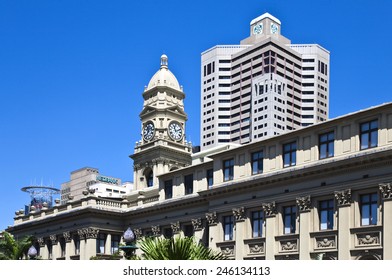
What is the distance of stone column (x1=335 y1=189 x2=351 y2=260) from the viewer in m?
45.7

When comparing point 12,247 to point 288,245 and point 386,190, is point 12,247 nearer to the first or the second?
point 288,245

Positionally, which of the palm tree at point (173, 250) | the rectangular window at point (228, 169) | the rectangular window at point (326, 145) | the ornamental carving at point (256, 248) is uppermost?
the rectangular window at point (326, 145)

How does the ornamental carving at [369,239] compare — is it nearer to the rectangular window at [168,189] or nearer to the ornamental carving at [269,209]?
the ornamental carving at [269,209]

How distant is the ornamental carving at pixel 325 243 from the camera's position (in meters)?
47.3

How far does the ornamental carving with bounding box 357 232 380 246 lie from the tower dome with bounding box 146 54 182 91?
51.6m

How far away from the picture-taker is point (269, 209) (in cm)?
5291

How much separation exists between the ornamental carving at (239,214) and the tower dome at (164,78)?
3900 cm

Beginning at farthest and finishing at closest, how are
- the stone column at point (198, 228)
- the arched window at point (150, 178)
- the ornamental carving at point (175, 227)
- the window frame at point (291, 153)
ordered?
the arched window at point (150, 178)
the ornamental carving at point (175, 227)
the stone column at point (198, 228)
the window frame at point (291, 153)

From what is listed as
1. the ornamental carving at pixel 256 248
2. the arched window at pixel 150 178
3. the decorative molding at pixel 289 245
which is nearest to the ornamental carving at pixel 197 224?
the ornamental carving at pixel 256 248

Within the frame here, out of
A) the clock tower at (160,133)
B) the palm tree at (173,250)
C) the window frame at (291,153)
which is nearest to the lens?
the palm tree at (173,250)

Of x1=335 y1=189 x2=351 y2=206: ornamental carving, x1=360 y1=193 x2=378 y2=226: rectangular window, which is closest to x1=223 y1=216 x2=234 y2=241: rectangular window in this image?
x1=335 y1=189 x2=351 y2=206: ornamental carving

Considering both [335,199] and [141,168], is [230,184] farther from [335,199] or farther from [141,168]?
[141,168]
